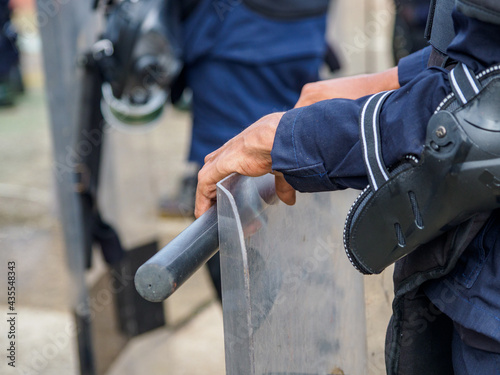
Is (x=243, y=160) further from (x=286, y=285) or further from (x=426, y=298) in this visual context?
(x=426, y=298)

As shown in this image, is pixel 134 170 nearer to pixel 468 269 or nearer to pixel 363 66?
pixel 468 269

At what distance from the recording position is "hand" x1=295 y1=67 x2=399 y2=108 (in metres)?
1.36

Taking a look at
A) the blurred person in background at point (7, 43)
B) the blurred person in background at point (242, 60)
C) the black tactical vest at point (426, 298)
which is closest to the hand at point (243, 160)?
the black tactical vest at point (426, 298)

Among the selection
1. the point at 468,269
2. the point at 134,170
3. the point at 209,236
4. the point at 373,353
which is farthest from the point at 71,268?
the point at 468,269

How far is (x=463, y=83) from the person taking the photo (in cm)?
93

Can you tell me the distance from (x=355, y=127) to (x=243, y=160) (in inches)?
7.7

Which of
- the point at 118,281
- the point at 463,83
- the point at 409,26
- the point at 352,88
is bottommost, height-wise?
the point at 409,26

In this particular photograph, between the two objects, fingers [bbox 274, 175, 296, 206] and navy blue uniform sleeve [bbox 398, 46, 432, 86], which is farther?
navy blue uniform sleeve [bbox 398, 46, 432, 86]

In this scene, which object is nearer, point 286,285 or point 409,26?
point 286,285

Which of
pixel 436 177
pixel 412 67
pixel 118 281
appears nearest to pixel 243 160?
pixel 436 177

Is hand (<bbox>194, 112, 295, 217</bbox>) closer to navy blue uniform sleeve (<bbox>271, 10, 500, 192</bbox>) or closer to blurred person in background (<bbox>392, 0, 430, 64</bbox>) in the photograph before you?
navy blue uniform sleeve (<bbox>271, 10, 500, 192</bbox>)

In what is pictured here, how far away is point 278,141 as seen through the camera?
1045mm

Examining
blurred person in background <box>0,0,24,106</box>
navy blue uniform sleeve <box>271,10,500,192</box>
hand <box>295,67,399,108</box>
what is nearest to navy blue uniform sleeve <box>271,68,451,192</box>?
navy blue uniform sleeve <box>271,10,500,192</box>

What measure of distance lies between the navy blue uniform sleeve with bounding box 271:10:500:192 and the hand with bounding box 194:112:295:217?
0.08 feet
